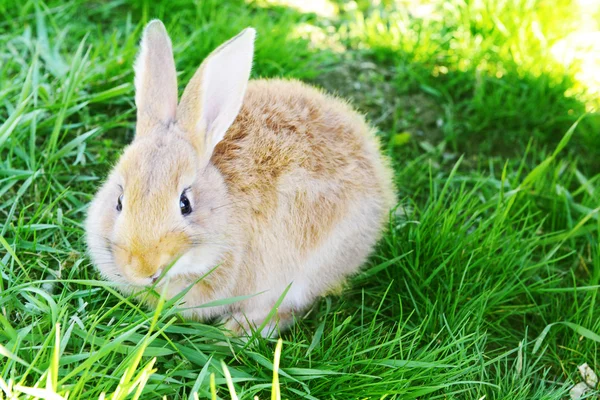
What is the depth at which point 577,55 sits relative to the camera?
17.6 ft

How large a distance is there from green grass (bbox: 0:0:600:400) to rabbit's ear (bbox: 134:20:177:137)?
30.3 inches

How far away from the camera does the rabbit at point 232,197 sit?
3033 mm

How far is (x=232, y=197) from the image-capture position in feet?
10.7

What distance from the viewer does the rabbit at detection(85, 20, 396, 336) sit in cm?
303

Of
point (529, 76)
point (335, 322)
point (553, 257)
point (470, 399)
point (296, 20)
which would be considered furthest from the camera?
point (296, 20)

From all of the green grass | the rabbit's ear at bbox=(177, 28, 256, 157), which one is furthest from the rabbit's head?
the green grass

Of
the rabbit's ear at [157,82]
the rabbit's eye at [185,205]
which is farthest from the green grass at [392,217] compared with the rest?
the rabbit's ear at [157,82]

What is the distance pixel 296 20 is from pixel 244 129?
2.42m

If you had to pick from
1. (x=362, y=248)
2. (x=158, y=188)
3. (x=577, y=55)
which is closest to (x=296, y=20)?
(x=577, y=55)

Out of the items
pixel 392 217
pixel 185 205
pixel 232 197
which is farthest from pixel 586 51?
pixel 185 205

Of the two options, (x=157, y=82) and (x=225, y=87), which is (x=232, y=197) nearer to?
(x=225, y=87)

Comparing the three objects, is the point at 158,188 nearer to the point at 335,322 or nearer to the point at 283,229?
the point at 283,229

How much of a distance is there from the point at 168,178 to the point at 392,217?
4.75 feet

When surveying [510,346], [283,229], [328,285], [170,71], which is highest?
[170,71]
